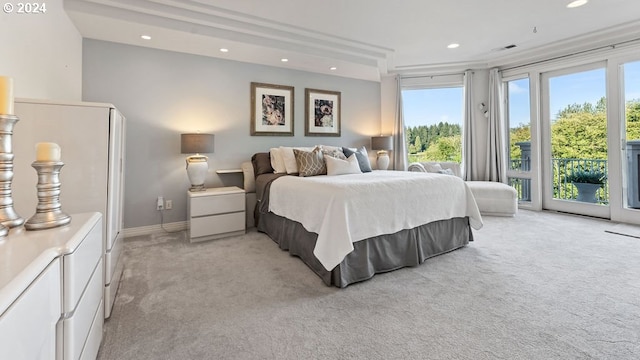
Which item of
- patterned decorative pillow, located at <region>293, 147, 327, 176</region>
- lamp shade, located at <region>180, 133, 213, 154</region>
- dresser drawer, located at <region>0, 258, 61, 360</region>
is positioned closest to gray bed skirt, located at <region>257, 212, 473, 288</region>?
patterned decorative pillow, located at <region>293, 147, 327, 176</region>

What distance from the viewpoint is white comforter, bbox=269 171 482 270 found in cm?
211

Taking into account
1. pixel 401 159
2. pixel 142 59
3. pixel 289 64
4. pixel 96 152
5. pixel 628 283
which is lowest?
pixel 628 283

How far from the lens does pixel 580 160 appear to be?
→ 14.1 ft

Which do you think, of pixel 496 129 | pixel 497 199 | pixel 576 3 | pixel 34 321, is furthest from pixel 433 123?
pixel 34 321

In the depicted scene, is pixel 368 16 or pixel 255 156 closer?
pixel 368 16

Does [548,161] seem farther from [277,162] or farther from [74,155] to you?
[74,155]

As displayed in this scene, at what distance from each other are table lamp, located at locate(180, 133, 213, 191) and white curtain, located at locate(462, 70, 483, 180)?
172 inches

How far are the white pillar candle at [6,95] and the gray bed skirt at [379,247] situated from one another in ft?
6.20

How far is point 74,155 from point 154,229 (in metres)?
2.24

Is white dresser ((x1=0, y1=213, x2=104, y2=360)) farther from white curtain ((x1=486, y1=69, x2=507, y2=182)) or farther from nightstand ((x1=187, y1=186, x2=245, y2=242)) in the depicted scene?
white curtain ((x1=486, y1=69, x2=507, y2=182))

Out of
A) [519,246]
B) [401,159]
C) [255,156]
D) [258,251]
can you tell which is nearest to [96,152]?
[258,251]

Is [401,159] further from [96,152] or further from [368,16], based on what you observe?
[96,152]

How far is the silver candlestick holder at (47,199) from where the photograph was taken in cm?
110

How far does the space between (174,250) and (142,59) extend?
236 cm
